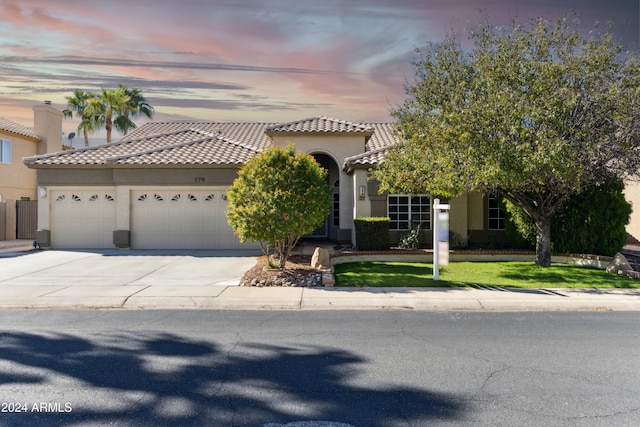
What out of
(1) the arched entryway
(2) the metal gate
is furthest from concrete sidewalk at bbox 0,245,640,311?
(2) the metal gate

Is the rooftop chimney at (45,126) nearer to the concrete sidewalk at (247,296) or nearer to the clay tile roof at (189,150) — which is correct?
the clay tile roof at (189,150)

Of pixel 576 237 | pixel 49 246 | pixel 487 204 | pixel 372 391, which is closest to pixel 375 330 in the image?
pixel 372 391

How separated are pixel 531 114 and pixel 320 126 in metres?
10.1

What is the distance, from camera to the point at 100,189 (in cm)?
1819

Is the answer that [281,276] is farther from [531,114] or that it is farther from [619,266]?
[619,266]

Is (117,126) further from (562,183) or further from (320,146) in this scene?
(562,183)

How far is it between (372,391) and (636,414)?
2.61m

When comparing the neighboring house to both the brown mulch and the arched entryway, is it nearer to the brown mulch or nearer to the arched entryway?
the arched entryway

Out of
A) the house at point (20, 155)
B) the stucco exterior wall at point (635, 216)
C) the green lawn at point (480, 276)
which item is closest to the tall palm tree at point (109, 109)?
the house at point (20, 155)

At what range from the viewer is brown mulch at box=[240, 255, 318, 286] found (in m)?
10.8

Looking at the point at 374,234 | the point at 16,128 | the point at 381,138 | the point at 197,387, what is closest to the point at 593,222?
the point at 374,234

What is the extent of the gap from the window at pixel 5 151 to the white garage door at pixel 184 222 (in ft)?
40.1

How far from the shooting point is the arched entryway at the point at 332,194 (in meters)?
21.2

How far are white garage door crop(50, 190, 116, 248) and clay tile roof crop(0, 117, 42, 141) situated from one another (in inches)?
377
